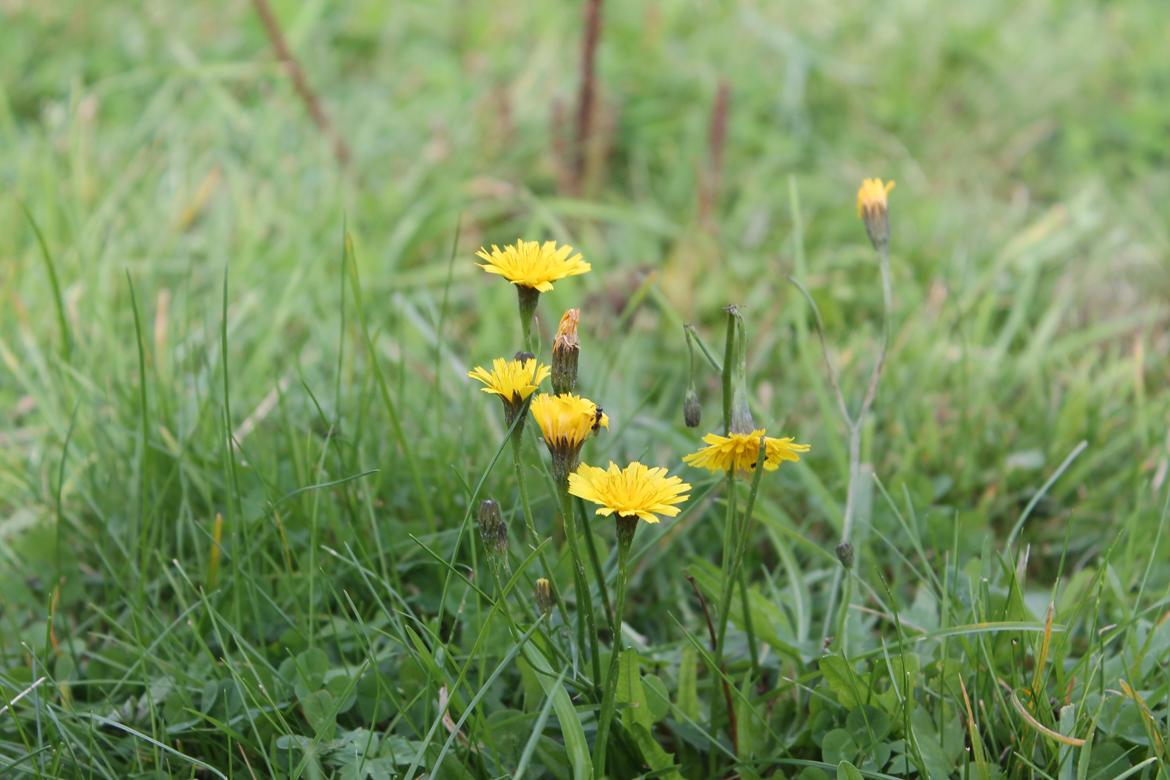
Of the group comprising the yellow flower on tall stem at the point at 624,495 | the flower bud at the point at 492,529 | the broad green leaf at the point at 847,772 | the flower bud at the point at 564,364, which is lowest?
the broad green leaf at the point at 847,772

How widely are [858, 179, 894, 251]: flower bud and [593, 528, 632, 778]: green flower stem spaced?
1.79ft

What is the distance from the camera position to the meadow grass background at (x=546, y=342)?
1244 mm

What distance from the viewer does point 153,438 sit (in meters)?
1.66

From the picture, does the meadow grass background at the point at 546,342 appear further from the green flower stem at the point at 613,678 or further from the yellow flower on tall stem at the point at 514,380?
the yellow flower on tall stem at the point at 514,380

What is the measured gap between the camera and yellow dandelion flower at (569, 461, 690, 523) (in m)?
1.00

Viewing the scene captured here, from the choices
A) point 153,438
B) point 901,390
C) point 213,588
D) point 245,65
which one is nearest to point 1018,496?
point 901,390

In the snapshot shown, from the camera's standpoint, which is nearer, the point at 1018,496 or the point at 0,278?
the point at 1018,496

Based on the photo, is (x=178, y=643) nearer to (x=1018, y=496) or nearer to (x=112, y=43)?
(x=1018, y=496)

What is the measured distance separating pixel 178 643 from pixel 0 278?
4.19ft

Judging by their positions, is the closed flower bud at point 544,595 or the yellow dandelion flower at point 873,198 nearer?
Result: the closed flower bud at point 544,595

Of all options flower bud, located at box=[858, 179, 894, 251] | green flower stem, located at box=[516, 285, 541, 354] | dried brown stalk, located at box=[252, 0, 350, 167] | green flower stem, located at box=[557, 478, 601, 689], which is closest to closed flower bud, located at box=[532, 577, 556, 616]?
green flower stem, located at box=[557, 478, 601, 689]

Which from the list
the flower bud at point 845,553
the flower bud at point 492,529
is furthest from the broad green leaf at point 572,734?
the flower bud at point 845,553

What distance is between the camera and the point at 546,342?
2098 mm

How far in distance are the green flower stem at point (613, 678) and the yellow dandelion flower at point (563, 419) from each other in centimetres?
11
